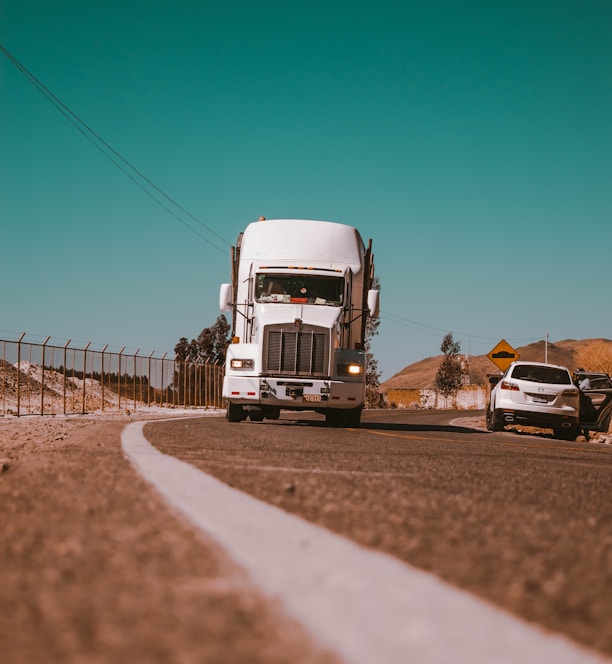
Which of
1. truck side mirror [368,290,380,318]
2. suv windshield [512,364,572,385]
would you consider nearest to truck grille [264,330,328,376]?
truck side mirror [368,290,380,318]

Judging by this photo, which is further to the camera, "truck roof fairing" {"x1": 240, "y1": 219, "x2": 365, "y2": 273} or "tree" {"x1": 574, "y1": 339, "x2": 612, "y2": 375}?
"tree" {"x1": 574, "y1": 339, "x2": 612, "y2": 375}

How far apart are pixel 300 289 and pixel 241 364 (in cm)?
198

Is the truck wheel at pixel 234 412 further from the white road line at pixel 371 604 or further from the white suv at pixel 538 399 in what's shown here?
the white road line at pixel 371 604

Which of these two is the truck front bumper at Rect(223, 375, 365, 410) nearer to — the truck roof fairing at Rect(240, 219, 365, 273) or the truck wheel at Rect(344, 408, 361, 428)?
the truck wheel at Rect(344, 408, 361, 428)

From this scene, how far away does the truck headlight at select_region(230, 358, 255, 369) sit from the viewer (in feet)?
59.0

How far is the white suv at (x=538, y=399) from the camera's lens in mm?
18906

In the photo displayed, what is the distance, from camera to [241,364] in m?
18.1

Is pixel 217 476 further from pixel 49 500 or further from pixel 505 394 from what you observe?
pixel 505 394

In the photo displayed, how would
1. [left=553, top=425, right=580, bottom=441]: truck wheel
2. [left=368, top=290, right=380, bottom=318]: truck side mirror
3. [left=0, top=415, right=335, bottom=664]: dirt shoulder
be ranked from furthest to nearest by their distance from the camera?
1. [left=553, top=425, right=580, bottom=441]: truck wheel
2. [left=368, top=290, right=380, bottom=318]: truck side mirror
3. [left=0, top=415, right=335, bottom=664]: dirt shoulder

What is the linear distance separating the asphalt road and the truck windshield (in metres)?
10.5

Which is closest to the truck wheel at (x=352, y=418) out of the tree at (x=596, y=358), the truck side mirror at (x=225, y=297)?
the truck side mirror at (x=225, y=297)

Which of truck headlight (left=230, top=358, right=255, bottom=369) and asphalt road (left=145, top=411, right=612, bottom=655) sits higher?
truck headlight (left=230, top=358, right=255, bottom=369)

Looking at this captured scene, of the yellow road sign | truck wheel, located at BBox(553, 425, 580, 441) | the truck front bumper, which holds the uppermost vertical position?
the yellow road sign

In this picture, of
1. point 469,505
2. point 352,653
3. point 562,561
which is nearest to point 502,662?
point 352,653
